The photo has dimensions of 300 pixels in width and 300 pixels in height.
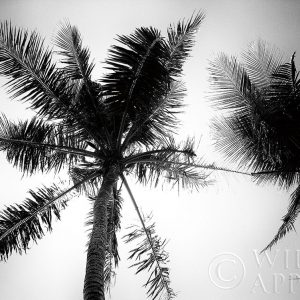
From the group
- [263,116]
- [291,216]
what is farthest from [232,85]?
[291,216]

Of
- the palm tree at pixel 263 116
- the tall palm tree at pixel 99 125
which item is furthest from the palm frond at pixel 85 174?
the palm tree at pixel 263 116

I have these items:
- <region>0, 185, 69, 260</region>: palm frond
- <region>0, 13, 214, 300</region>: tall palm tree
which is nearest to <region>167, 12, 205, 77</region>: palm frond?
<region>0, 13, 214, 300</region>: tall palm tree

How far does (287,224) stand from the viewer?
8.20 metres

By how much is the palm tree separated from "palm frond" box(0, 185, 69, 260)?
3622mm

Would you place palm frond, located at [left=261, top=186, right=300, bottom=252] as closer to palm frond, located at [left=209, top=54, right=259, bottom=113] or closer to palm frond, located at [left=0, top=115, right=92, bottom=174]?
palm frond, located at [left=209, top=54, right=259, bottom=113]

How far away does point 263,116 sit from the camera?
7363mm

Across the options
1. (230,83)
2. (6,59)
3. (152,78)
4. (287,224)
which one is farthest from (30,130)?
(287,224)

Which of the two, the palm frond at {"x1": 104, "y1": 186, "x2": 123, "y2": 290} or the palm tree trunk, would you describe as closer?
the palm tree trunk

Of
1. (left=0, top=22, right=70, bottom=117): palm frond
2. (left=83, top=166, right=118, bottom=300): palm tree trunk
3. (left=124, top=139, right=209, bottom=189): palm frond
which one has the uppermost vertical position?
(left=0, top=22, right=70, bottom=117): palm frond

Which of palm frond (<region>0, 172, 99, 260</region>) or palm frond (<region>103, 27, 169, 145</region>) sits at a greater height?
palm frond (<region>103, 27, 169, 145</region>)

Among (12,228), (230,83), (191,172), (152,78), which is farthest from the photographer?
(191,172)

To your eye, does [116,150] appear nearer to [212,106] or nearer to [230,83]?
[212,106]

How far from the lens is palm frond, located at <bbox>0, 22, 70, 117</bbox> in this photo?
7375mm

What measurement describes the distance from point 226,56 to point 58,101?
3.62 m
